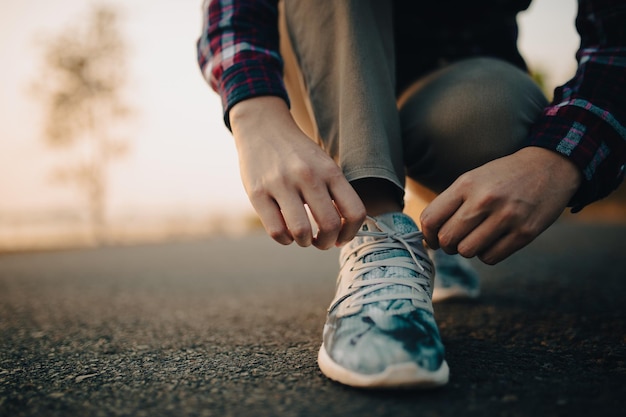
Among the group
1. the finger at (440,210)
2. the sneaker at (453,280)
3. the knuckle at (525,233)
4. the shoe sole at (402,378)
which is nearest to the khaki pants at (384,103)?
the finger at (440,210)

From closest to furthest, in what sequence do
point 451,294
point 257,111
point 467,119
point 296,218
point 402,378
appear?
point 402,378, point 296,218, point 257,111, point 467,119, point 451,294

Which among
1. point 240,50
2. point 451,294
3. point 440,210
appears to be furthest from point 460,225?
point 451,294

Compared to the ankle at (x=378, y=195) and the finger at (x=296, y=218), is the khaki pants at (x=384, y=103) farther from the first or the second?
the finger at (x=296, y=218)

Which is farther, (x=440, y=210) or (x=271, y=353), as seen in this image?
(x=271, y=353)

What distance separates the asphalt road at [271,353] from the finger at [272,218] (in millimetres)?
239

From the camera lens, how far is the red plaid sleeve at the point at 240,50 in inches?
33.0

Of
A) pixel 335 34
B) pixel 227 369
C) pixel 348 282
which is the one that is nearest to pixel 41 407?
pixel 227 369

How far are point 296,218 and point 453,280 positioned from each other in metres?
0.91

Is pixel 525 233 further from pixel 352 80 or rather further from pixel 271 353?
pixel 271 353

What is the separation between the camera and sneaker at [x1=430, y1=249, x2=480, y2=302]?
141cm

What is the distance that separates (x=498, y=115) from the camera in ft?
2.96

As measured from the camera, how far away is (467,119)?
93cm

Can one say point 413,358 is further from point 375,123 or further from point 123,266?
point 123,266

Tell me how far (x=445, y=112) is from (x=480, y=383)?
0.57 m
